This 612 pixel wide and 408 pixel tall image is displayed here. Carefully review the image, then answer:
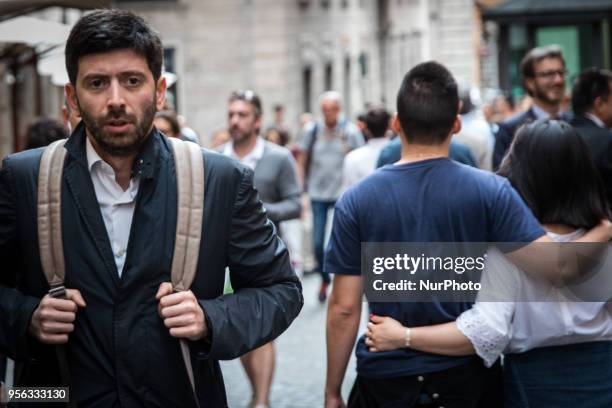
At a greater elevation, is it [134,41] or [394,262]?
[134,41]

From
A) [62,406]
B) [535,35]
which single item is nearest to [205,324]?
[62,406]

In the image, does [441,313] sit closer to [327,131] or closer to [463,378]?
[463,378]

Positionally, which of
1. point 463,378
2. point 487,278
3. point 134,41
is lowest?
point 463,378

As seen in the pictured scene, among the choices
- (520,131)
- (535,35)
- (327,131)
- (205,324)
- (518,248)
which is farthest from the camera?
(535,35)

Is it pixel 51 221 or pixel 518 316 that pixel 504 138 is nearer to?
pixel 518 316

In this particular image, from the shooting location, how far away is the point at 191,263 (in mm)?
3721

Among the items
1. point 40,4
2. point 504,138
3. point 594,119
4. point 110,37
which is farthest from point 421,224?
point 504,138

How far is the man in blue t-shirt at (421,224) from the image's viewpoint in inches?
192

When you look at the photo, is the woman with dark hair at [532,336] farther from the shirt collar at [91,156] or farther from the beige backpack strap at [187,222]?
the shirt collar at [91,156]

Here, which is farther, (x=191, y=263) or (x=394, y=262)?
(x=394, y=262)

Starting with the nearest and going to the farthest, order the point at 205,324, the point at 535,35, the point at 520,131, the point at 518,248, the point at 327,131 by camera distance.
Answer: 1. the point at 205,324
2. the point at 518,248
3. the point at 520,131
4. the point at 327,131
5. the point at 535,35

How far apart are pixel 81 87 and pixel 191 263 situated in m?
0.54

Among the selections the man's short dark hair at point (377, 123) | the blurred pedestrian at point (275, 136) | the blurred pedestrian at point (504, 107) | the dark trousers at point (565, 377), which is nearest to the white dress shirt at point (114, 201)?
the dark trousers at point (565, 377)

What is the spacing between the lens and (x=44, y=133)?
27.1 ft
